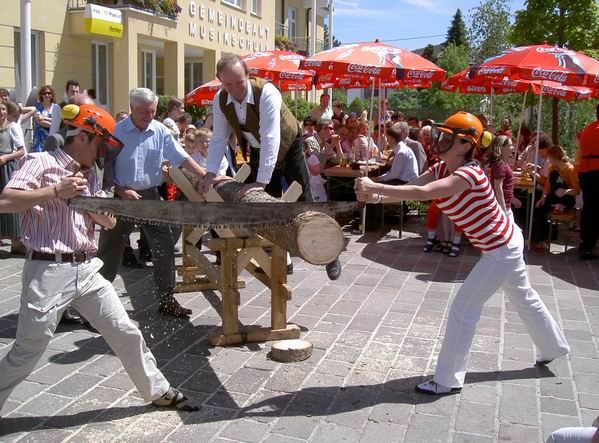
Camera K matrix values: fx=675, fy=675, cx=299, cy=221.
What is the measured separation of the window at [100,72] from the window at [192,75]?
789cm

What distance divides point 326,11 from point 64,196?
41788 mm

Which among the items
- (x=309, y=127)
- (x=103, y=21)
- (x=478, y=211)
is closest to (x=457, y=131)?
(x=478, y=211)

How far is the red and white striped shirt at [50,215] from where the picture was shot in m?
3.70

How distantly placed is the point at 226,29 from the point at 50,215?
25925 mm

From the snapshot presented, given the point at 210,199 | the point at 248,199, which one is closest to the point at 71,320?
the point at 210,199

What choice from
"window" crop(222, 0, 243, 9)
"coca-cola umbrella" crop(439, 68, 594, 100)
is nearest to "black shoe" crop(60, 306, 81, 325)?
"coca-cola umbrella" crop(439, 68, 594, 100)

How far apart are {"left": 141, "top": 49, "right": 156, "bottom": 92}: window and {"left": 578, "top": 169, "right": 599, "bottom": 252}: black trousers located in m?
19.0

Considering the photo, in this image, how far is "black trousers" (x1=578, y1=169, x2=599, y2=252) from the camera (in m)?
9.37

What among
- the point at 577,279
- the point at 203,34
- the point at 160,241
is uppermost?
the point at 203,34

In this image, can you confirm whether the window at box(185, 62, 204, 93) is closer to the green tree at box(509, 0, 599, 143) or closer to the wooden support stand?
the green tree at box(509, 0, 599, 143)

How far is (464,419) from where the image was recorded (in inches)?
169

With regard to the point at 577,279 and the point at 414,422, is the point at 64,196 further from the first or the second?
the point at 577,279

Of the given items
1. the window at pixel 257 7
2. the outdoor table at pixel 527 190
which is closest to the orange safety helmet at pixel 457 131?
the outdoor table at pixel 527 190

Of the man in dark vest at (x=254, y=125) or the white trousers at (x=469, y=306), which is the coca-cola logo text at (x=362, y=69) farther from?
the white trousers at (x=469, y=306)
